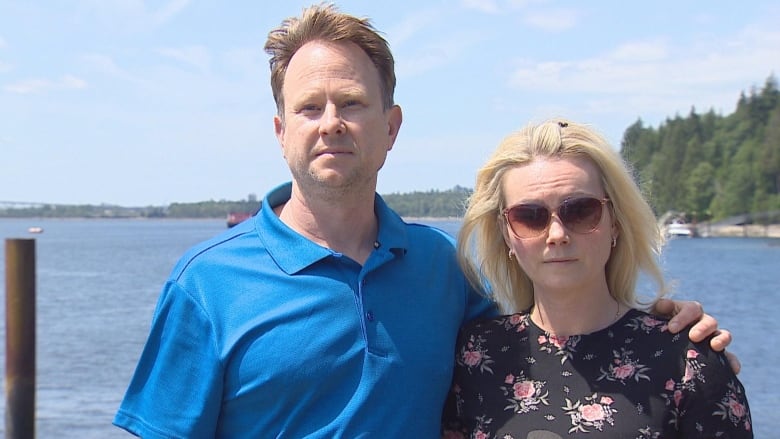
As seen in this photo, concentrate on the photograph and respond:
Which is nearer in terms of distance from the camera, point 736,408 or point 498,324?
point 736,408

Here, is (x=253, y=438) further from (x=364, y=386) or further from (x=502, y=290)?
(x=502, y=290)

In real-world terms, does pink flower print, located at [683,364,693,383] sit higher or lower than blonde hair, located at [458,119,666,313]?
lower

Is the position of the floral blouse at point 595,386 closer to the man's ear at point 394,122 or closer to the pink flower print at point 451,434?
the pink flower print at point 451,434

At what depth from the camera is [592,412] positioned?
11.6ft

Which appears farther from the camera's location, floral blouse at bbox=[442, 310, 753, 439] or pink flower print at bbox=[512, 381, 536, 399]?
pink flower print at bbox=[512, 381, 536, 399]

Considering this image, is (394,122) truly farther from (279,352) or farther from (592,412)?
(592,412)

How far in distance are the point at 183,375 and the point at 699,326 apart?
78.8 inches

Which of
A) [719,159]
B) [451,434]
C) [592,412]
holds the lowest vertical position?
[451,434]

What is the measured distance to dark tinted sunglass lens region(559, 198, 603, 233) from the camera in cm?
370

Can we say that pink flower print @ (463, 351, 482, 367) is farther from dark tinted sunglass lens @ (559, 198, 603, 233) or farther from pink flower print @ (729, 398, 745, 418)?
pink flower print @ (729, 398, 745, 418)

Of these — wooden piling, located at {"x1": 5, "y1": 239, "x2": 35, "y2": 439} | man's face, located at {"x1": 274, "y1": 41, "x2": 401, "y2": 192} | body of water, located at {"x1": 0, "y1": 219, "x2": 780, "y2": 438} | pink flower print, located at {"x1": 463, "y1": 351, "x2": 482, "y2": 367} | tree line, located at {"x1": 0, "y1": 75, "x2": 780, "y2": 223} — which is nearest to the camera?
man's face, located at {"x1": 274, "y1": 41, "x2": 401, "y2": 192}

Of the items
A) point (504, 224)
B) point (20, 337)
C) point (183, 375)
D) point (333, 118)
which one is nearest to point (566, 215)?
point (504, 224)

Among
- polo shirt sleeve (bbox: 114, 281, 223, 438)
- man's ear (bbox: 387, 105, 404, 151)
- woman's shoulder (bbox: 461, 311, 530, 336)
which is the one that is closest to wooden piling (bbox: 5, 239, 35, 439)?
polo shirt sleeve (bbox: 114, 281, 223, 438)

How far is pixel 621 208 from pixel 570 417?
897 mm
